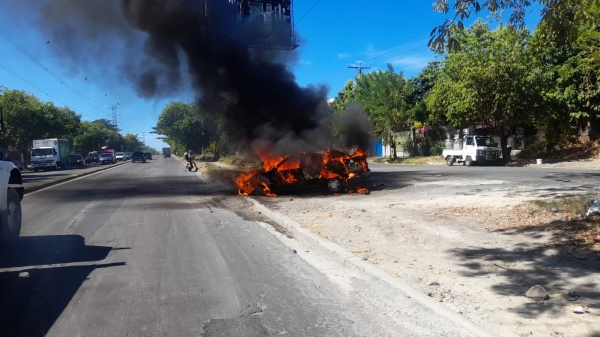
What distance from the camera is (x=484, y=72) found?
2372 centimetres

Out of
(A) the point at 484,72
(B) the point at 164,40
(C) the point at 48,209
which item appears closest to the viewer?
(C) the point at 48,209

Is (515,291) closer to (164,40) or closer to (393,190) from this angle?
(393,190)

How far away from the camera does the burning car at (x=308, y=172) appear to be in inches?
516

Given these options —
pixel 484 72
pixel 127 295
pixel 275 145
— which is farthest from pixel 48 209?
pixel 484 72

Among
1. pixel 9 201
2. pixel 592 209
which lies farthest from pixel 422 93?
pixel 9 201

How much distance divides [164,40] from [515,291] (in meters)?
13.3

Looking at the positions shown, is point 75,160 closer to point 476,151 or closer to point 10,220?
point 476,151

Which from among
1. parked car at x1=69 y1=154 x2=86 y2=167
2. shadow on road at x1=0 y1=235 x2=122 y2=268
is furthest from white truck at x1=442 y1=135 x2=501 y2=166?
parked car at x1=69 y1=154 x2=86 y2=167

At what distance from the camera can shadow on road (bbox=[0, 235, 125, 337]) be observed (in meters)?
4.04

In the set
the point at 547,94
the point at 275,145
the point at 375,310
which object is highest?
the point at 547,94

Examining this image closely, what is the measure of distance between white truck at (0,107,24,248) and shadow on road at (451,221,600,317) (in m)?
6.34

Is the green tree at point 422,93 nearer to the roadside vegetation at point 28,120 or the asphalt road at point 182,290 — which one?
the asphalt road at point 182,290

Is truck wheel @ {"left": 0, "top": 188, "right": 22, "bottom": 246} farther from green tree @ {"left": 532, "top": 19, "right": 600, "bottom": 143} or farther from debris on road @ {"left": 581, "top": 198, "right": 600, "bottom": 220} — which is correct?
green tree @ {"left": 532, "top": 19, "right": 600, "bottom": 143}

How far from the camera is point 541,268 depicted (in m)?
4.99
